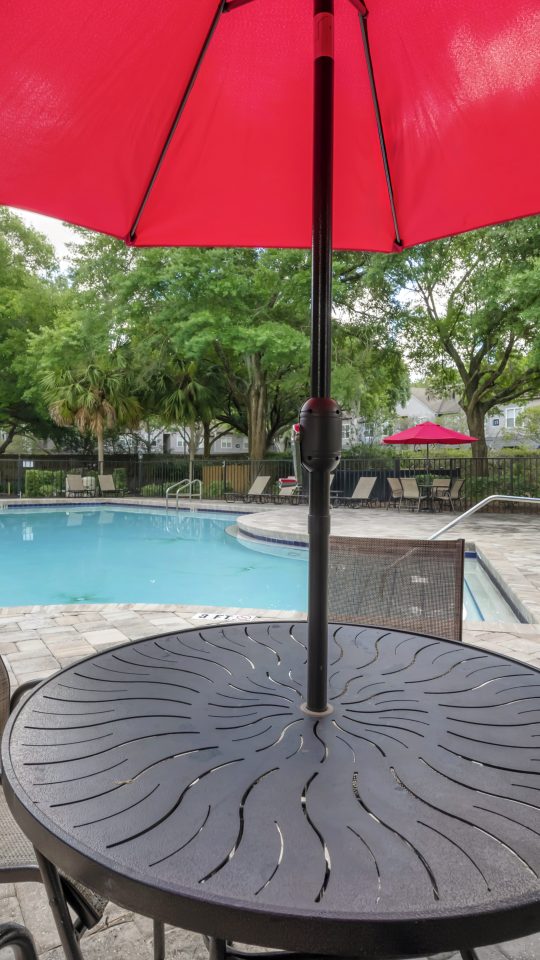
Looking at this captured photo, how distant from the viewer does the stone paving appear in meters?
1.43

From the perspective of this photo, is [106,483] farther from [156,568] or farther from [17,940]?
[17,940]

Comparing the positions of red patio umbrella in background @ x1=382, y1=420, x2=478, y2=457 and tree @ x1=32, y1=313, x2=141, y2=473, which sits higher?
tree @ x1=32, y1=313, x2=141, y2=473

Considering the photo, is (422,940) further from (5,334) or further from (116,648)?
(5,334)

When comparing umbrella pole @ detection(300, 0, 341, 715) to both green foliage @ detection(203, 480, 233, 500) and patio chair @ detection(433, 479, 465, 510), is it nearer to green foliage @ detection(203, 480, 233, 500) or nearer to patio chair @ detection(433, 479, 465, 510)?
patio chair @ detection(433, 479, 465, 510)

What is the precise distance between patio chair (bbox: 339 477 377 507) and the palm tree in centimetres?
747

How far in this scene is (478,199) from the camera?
6.05 ft

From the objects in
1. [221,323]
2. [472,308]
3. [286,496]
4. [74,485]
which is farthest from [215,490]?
[472,308]

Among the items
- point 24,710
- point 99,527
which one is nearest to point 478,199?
point 24,710

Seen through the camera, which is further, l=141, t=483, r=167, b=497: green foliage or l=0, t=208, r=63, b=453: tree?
l=0, t=208, r=63, b=453: tree

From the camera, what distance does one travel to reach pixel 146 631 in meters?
3.90

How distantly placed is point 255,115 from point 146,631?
3108 mm

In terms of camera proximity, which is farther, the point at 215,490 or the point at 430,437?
the point at 215,490

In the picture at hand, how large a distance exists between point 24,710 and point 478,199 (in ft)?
6.25

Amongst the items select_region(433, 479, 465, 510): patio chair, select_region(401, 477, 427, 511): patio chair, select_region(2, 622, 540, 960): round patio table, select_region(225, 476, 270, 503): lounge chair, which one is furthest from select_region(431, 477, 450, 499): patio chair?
select_region(2, 622, 540, 960): round patio table
